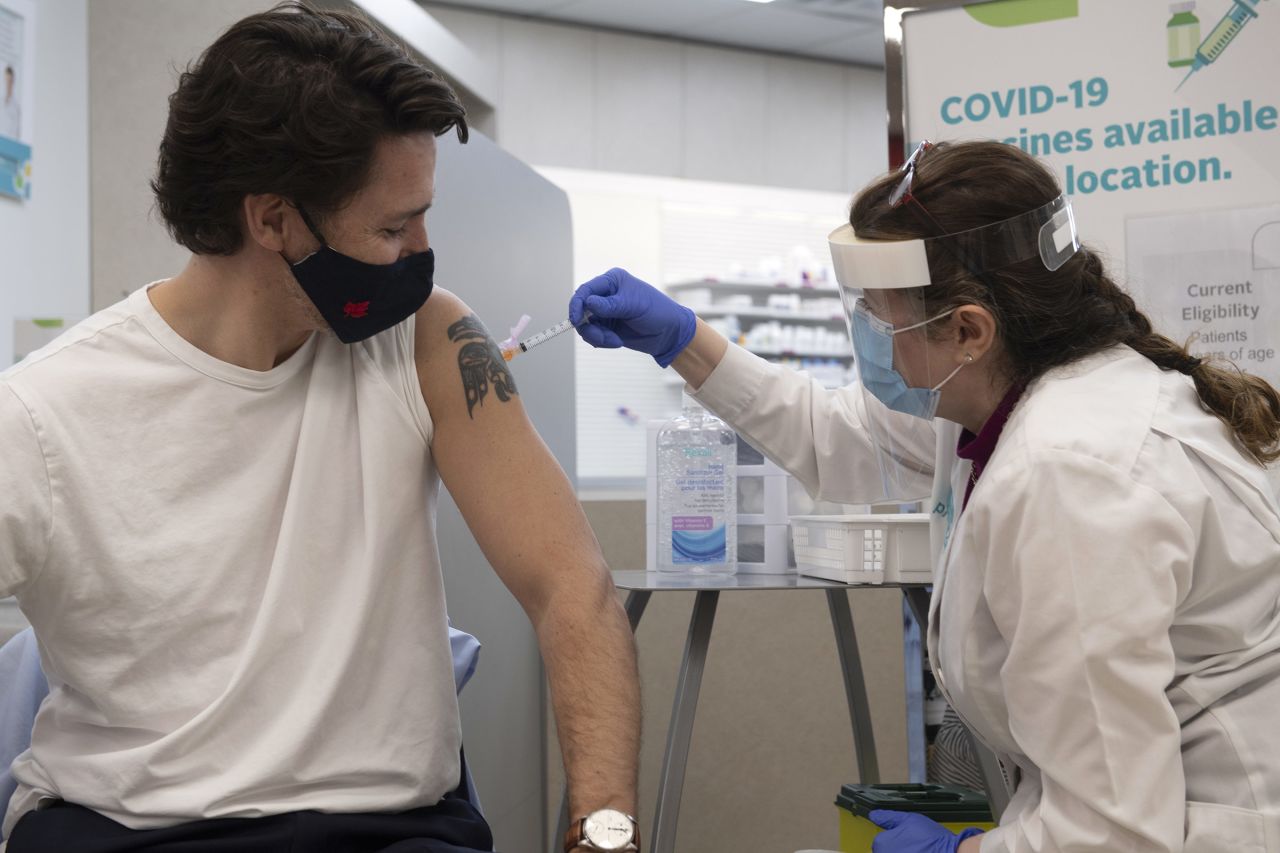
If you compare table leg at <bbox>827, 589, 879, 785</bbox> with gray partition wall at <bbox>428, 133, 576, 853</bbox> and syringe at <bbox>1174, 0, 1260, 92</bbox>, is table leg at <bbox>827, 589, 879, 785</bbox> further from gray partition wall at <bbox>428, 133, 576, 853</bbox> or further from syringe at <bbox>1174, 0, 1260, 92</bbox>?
syringe at <bbox>1174, 0, 1260, 92</bbox>

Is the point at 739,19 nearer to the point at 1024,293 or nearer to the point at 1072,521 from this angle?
the point at 1024,293

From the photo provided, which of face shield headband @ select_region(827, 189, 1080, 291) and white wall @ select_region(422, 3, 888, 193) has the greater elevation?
white wall @ select_region(422, 3, 888, 193)

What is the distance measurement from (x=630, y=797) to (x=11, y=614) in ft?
3.19

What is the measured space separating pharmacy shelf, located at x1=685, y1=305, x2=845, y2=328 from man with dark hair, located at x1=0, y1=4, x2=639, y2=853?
584cm

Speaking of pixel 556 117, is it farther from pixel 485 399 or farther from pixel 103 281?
pixel 485 399

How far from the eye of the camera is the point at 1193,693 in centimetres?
118

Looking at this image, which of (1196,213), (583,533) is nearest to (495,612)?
(583,533)

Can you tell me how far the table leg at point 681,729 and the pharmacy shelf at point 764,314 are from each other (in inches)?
207

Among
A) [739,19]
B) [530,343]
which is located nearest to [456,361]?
[530,343]

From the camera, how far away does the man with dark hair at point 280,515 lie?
1.21 m

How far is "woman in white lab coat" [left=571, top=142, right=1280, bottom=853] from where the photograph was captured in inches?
44.0

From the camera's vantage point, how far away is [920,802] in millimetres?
1845

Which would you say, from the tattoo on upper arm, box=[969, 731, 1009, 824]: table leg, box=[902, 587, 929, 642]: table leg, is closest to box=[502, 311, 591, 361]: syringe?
the tattoo on upper arm

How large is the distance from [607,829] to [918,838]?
1.54 feet
